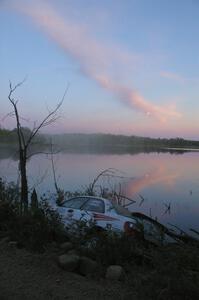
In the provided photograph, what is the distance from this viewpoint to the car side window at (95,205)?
1043cm

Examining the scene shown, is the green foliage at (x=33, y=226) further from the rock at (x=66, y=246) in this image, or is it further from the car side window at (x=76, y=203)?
the car side window at (x=76, y=203)

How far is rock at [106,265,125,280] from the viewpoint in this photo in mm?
6498

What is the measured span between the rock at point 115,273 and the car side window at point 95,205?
3671mm

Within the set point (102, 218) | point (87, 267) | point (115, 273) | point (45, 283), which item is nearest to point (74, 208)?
point (102, 218)

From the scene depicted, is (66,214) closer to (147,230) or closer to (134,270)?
(147,230)

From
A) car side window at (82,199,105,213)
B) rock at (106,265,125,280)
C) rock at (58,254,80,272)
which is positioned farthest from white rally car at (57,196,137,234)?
rock at (106,265,125,280)

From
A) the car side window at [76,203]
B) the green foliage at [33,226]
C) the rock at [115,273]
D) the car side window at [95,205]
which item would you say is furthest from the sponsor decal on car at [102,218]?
the rock at [115,273]

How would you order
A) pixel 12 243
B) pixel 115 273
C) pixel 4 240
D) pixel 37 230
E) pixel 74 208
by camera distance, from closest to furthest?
pixel 115 273, pixel 12 243, pixel 37 230, pixel 4 240, pixel 74 208

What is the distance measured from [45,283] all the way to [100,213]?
14.1ft

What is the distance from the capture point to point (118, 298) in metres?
5.72

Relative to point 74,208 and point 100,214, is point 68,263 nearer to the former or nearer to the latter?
point 100,214

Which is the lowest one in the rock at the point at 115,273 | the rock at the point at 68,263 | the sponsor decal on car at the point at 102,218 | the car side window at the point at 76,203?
the rock at the point at 115,273

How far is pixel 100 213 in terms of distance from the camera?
33.6 ft

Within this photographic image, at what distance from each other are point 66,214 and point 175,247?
16.1 feet
